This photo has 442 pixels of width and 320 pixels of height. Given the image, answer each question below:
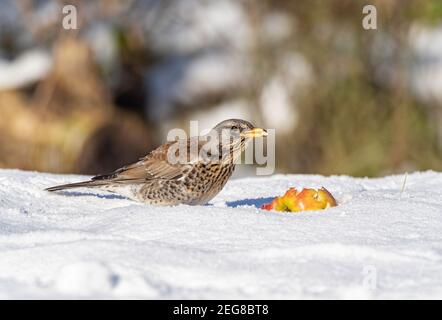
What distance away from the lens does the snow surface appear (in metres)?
3.79

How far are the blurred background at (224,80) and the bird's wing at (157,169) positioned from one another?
5.84 m

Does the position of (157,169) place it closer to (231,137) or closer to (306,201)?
(231,137)

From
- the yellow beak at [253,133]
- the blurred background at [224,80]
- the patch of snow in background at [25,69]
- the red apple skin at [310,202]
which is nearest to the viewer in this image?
the red apple skin at [310,202]

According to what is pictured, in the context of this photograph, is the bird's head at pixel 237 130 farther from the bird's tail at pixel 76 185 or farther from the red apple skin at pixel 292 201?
the bird's tail at pixel 76 185

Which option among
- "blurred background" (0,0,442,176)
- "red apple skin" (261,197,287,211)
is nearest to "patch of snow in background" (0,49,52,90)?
"blurred background" (0,0,442,176)

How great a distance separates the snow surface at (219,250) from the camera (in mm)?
3795

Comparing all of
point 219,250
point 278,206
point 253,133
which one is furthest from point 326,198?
point 219,250

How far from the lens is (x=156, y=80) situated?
13.8m

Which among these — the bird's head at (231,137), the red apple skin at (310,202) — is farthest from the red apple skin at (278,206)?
the bird's head at (231,137)

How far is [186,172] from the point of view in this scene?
228 inches

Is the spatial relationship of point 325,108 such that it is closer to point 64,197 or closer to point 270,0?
point 270,0

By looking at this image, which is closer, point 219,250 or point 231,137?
point 219,250

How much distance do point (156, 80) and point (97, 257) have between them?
9.89 m

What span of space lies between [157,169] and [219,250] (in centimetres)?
174
